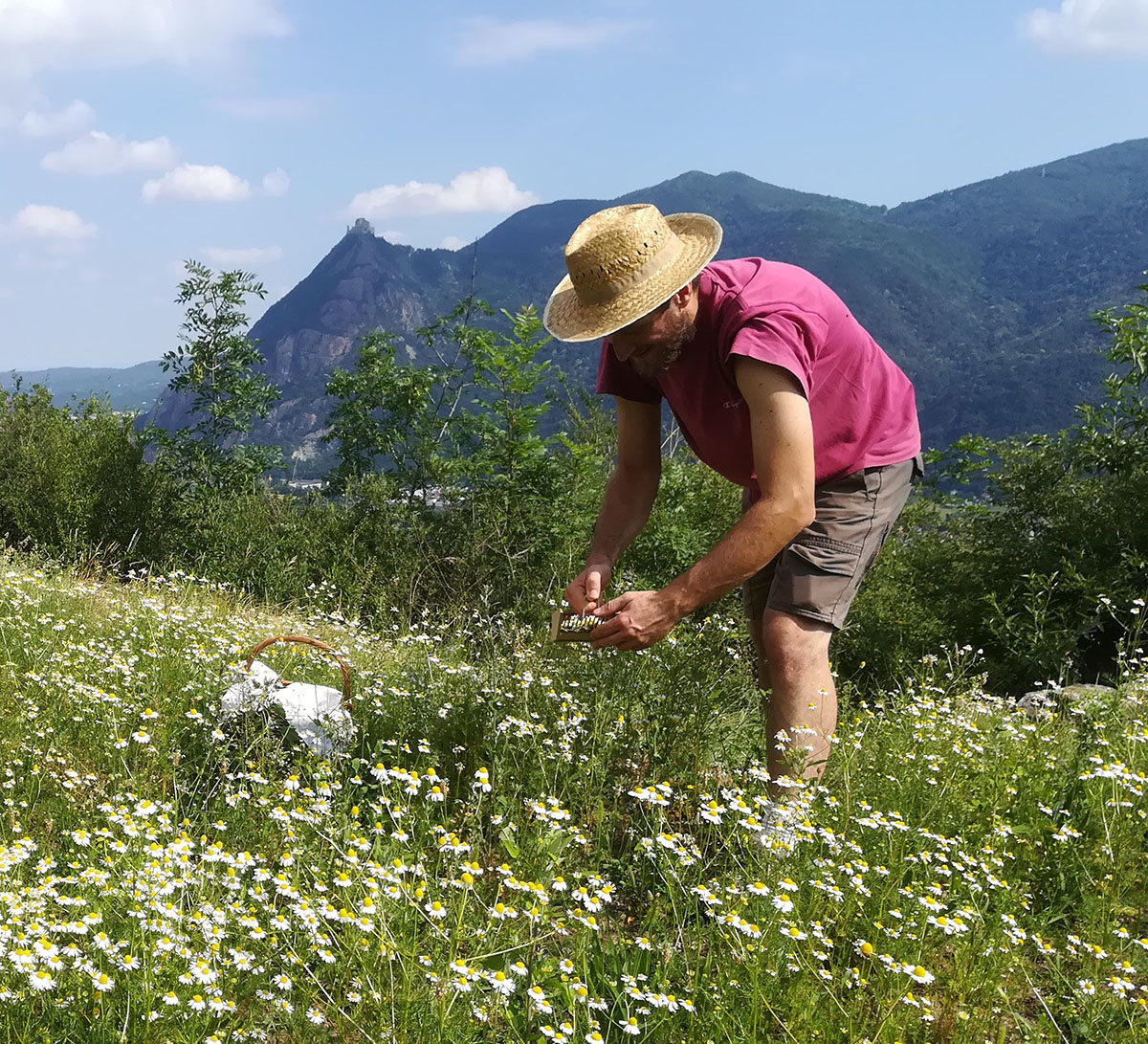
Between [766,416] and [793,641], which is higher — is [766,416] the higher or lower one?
the higher one

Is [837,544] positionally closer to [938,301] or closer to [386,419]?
[386,419]

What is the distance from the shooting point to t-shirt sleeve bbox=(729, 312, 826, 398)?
2.63 m

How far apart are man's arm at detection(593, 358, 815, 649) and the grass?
0.46 metres

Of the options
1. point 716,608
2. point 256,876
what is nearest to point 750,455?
point 256,876

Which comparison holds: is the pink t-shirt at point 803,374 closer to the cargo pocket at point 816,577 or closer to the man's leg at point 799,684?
the cargo pocket at point 816,577

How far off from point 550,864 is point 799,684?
2.97 feet

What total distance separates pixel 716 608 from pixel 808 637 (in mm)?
4764

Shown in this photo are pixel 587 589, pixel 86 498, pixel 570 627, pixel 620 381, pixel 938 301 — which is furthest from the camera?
pixel 938 301

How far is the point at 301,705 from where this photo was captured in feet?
11.9

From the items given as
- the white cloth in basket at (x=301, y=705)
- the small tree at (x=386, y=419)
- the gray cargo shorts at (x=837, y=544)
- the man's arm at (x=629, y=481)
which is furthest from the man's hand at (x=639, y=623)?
the small tree at (x=386, y=419)

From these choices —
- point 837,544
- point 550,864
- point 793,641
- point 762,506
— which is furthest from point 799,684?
point 550,864

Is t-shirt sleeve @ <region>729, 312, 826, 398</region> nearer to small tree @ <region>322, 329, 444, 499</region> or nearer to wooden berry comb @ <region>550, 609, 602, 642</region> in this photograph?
wooden berry comb @ <region>550, 609, 602, 642</region>

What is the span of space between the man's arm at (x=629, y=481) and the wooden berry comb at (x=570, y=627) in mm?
322

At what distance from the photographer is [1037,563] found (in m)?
7.83
